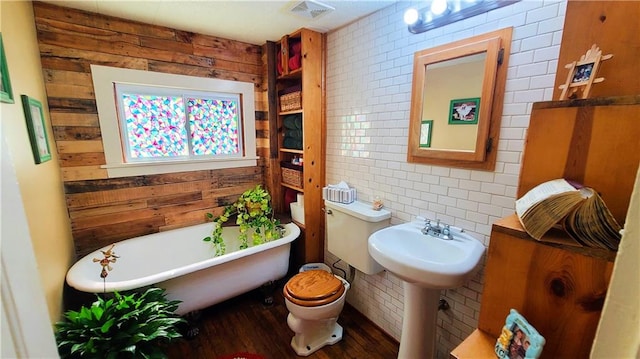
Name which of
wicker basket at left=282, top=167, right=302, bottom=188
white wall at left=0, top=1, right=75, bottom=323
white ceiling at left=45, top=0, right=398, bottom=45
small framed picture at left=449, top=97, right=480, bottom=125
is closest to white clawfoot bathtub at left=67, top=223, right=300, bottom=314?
white wall at left=0, top=1, right=75, bottom=323

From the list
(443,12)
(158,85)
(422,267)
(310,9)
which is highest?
(310,9)

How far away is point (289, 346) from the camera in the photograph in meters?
1.87

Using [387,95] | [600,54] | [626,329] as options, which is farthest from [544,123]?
[387,95]

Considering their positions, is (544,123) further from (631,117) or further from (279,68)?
(279,68)

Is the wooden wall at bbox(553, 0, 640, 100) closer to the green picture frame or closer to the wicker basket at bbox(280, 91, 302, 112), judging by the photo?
the wicker basket at bbox(280, 91, 302, 112)

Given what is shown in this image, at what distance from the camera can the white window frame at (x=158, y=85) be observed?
6.69 feet

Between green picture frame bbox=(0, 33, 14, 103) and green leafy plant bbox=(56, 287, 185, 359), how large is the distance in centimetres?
107

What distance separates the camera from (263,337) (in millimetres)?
1952

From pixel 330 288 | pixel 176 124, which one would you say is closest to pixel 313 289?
pixel 330 288

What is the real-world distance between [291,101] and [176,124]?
1131 millimetres

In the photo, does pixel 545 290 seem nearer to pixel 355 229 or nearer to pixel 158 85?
pixel 355 229

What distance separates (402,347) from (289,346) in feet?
2.70

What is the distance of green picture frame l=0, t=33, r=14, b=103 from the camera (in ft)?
3.55

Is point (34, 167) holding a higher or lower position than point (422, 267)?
higher
